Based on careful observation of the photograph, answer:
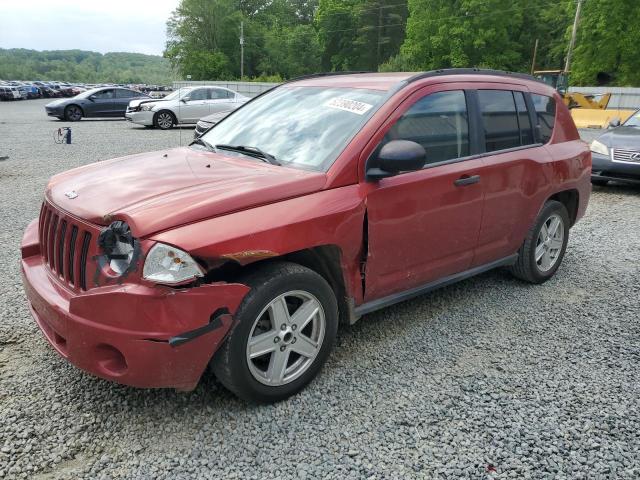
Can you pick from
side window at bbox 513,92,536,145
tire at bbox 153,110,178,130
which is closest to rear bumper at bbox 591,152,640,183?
side window at bbox 513,92,536,145

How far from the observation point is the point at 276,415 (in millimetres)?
2826

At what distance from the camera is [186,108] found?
1877 cm

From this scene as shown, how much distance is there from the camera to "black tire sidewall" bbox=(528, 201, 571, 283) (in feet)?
15.0

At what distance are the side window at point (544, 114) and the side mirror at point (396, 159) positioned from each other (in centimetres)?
197

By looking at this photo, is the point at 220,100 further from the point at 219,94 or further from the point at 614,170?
the point at 614,170

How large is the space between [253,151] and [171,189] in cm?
79

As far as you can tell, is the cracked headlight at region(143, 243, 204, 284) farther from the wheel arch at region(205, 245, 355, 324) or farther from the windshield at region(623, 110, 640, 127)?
the windshield at region(623, 110, 640, 127)

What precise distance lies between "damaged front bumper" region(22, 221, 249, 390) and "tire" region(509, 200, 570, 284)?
2957 millimetres

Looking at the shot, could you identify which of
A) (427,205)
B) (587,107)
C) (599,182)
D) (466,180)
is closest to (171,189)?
(427,205)

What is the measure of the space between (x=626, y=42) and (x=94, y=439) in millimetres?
47230

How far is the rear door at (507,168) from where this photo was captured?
3955mm

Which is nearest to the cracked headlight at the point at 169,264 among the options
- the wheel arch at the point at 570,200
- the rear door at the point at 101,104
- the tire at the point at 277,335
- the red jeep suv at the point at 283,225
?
the red jeep suv at the point at 283,225

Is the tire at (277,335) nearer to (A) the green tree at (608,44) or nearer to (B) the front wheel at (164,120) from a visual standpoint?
(B) the front wheel at (164,120)

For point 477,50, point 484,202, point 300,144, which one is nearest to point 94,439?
point 300,144
